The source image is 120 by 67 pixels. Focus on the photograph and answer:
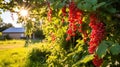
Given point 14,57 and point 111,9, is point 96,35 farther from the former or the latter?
point 14,57

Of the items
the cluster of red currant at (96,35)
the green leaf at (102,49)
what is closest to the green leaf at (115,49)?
the green leaf at (102,49)

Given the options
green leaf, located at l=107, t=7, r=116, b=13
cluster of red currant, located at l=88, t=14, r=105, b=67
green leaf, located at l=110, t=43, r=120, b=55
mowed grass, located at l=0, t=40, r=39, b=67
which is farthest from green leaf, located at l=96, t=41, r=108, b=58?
mowed grass, located at l=0, t=40, r=39, b=67

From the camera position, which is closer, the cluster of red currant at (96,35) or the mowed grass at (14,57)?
the cluster of red currant at (96,35)

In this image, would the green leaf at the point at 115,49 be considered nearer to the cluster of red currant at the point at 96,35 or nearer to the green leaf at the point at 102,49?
the green leaf at the point at 102,49

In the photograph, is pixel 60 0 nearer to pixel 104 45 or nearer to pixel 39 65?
pixel 104 45

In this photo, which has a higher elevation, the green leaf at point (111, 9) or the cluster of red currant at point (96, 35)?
the green leaf at point (111, 9)

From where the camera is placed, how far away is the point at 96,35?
8.77 feet

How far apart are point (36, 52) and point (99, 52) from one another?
53.3 feet

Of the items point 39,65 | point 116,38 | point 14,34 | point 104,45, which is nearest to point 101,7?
point 104,45

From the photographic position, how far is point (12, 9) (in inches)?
246

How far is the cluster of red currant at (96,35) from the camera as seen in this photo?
2.67 m

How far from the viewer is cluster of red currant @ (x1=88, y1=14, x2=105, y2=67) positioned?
8.75ft

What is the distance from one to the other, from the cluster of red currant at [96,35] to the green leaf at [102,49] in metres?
0.16

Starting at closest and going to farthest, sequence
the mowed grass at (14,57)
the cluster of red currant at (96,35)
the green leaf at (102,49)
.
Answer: the green leaf at (102,49) → the cluster of red currant at (96,35) → the mowed grass at (14,57)
